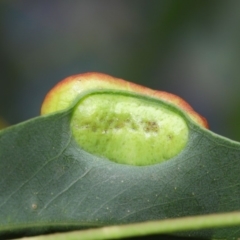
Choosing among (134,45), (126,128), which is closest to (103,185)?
(126,128)

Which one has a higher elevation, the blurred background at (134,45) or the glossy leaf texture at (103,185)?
the blurred background at (134,45)

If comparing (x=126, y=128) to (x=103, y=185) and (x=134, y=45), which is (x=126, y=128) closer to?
(x=103, y=185)

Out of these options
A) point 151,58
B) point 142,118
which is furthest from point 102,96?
point 151,58

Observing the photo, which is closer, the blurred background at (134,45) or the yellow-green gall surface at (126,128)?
the yellow-green gall surface at (126,128)

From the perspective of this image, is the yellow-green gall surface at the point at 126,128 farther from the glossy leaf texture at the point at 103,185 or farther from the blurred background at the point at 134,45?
the blurred background at the point at 134,45

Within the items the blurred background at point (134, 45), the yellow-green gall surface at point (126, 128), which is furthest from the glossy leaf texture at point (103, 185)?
the blurred background at point (134, 45)

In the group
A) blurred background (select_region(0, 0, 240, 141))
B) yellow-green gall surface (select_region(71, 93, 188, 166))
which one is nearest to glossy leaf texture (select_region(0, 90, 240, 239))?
yellow-green gall surface (select_region(71, 93, 188, 166))
